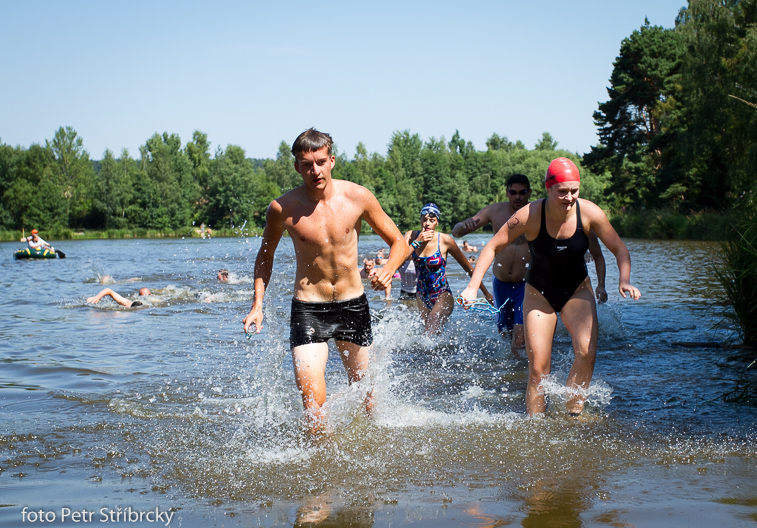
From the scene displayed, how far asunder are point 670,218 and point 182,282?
28.6 m

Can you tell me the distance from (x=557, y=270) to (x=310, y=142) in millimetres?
2087

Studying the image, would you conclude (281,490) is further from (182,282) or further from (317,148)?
(182,282)

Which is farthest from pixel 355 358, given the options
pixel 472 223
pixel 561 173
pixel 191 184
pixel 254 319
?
pixel 191 184

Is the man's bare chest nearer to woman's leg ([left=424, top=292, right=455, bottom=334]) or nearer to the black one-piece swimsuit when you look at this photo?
the black one-piece swimsuit

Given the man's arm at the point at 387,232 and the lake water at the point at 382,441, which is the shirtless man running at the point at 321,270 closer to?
the man's arm at the point at 387,232

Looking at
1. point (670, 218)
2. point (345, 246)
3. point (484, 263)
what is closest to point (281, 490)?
point (345, 246)

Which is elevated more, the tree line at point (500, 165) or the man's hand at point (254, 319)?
the tree line at point (500, 165)

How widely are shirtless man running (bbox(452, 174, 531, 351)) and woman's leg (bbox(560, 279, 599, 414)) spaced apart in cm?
227

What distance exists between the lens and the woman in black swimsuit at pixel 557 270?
16.5 ft

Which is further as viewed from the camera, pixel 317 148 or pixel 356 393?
pixel 356 393

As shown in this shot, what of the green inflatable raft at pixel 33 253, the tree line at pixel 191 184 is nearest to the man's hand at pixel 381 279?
the green inflatable raft at pixel 33 253

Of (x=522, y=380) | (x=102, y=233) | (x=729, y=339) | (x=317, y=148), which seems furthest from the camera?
(x=102, y=233)

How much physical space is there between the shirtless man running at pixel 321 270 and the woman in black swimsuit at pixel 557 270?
3.02ft

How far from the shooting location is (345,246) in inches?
182
